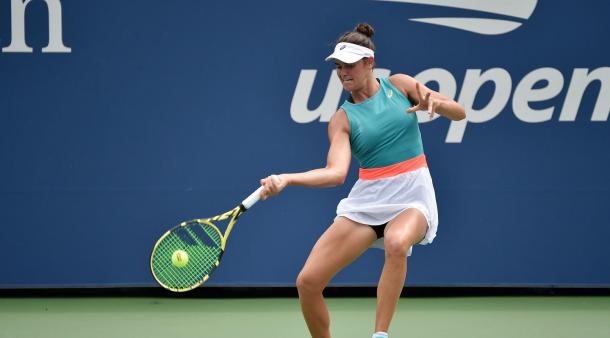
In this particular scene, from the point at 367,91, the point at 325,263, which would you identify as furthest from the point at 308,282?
the point at 367,91

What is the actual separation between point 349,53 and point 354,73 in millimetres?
93

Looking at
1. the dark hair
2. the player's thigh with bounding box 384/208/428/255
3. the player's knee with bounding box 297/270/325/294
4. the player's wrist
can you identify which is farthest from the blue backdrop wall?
the player's wrist

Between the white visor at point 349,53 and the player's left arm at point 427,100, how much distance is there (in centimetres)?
21

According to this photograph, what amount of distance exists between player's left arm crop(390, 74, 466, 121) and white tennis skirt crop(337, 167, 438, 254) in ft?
0.91

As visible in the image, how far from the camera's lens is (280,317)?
19.7ft

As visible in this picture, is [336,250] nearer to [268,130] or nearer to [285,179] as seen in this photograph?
[285,179]

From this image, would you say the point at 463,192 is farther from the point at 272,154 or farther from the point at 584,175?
the point at 272,154

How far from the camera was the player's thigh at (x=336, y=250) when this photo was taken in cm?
436

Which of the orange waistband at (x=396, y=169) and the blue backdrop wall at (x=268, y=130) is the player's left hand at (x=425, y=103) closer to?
the orange waistband at (x=396, y=169)

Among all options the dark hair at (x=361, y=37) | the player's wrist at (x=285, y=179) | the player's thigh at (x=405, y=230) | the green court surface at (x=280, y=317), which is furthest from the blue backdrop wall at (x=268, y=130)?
the player's wrist at (x=285, y=179)

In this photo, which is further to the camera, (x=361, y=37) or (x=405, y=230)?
(x=361, y=37)

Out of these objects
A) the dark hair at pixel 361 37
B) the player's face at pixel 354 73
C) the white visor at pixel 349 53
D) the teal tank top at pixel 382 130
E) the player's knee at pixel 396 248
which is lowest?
the player's knee at pixel 396 248

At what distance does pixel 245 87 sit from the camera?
636 centimetres

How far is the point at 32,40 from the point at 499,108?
109 inches
